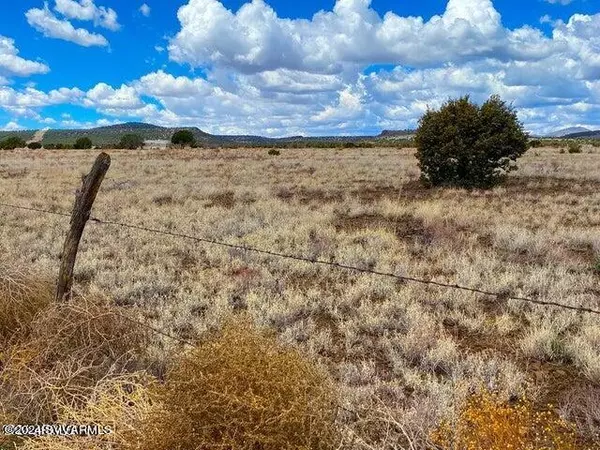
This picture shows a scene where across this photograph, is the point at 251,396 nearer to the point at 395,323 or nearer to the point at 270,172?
the point at 395,323

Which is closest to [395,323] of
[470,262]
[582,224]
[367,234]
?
[470,262]

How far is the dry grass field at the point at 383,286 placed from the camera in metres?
4.74

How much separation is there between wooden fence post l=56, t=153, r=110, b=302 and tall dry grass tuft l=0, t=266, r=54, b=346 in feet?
1.01

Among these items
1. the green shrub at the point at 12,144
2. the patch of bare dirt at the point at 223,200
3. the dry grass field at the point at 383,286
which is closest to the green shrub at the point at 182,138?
the green shrub at the point at 12,144

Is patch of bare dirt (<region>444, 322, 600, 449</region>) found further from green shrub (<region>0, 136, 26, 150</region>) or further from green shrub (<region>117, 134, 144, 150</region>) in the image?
green shrub (<region>0, 136, 26, 150</region>)

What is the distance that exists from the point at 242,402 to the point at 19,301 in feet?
10.3

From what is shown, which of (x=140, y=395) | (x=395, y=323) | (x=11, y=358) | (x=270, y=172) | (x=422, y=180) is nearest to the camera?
(x=140, y=395)

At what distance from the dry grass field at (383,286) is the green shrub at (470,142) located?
2.76 metres

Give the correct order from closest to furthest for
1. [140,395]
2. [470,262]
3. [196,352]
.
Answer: [196,352], [140,395], [470,262]

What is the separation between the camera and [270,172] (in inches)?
1145

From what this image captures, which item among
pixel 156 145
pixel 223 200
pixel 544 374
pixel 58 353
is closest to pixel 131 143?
pixel 156 145

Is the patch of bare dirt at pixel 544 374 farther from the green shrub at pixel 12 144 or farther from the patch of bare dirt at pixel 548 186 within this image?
the green shrub at pixel 12 144

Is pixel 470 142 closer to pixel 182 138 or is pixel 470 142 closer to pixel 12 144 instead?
pixel 182 138

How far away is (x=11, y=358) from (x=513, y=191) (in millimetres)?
18372
